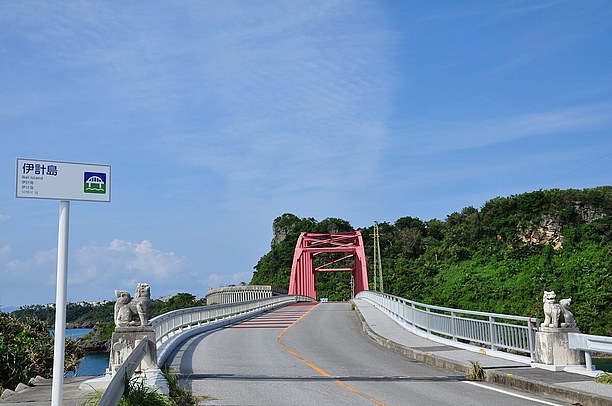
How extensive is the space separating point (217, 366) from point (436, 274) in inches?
2892

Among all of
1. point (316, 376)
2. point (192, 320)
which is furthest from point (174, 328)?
point (316, 376)

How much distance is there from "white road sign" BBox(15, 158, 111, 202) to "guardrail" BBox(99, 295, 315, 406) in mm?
1862

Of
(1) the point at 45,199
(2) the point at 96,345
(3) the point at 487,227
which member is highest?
(3) the point at 487,227

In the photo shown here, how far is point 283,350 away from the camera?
18.8 meters

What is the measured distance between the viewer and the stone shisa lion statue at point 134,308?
1158 centimetres

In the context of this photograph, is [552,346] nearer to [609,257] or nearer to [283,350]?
[283,350]

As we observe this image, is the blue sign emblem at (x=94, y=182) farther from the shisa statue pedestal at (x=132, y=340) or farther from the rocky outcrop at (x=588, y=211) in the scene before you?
the rocky outcrop at (x=588, y=211)

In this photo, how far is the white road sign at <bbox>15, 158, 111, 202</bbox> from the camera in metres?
6.00

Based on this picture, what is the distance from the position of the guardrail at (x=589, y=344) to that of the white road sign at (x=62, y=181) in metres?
8.54

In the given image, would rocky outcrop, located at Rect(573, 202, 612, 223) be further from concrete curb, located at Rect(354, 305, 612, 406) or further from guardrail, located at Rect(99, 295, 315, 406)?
concrete curb, located at Rect(354, 305, 612, 406)

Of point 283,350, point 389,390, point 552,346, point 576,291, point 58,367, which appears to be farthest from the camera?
point 576,291

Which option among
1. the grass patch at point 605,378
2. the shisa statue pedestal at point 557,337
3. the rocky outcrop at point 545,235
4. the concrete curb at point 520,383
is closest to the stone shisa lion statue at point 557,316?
the shisa statue pedestal at point 557,337

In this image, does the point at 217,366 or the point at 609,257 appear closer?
the point at 217,366

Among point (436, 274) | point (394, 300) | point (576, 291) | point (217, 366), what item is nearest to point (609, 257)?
point (576, 291)
